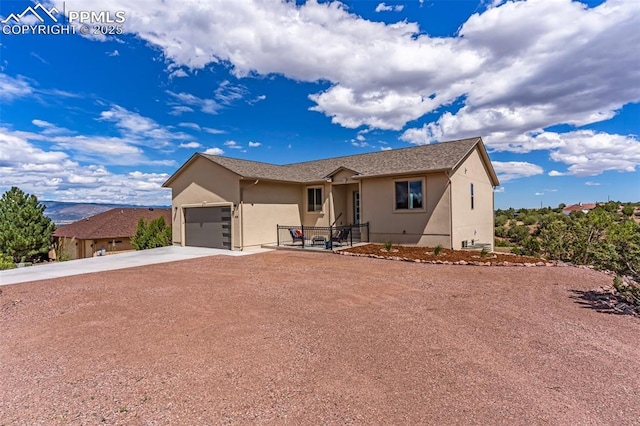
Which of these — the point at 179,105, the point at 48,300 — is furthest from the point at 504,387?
the point at 179,105

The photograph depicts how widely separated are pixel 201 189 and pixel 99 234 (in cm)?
1634

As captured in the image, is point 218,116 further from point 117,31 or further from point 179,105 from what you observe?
point 117,31

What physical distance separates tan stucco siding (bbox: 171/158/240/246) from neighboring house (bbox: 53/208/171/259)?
31.7ft

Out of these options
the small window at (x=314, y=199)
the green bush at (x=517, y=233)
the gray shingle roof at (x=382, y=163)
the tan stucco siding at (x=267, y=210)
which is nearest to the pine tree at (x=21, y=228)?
the gray shingle roof at (x=382, y=163)

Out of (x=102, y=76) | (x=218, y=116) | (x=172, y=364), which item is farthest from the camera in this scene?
(x=218, y=116)

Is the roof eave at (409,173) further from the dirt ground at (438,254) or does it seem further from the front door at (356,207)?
the dirt ground at (438,254)

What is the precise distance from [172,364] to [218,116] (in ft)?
67.0

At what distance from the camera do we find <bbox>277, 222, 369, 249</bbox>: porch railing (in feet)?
50.4

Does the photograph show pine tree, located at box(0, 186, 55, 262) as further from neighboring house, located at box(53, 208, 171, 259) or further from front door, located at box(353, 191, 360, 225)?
front door, located at box(353, 191, 360, 225)

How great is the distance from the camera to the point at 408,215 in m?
14.7

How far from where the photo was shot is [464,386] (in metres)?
3.39

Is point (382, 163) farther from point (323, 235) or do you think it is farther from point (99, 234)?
point (99, 234)

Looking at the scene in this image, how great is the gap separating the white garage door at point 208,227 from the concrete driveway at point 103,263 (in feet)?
1.58

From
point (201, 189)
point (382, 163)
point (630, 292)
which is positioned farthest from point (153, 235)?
point (630, 292)
